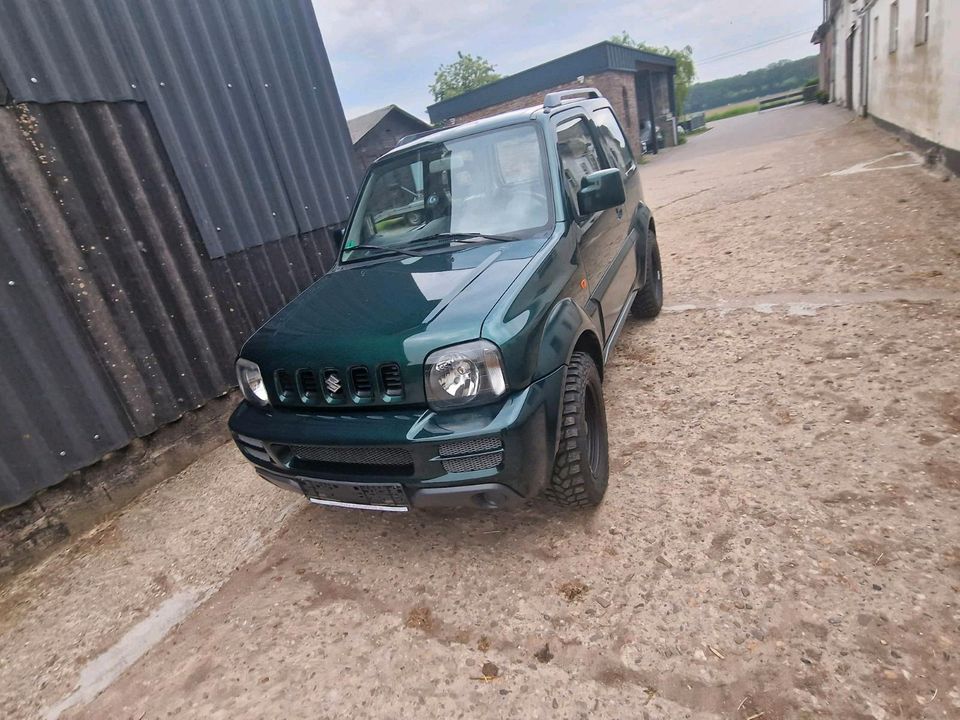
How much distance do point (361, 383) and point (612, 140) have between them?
3.15 m

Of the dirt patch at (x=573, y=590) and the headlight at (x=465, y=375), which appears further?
the dirt patch at (x=573, y=590)

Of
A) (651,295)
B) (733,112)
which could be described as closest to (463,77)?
(733,112)

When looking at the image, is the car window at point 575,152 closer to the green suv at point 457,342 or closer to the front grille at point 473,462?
the green suv at point 457,342

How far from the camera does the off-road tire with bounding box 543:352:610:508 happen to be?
2387 mm

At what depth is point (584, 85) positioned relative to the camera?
67.7ft

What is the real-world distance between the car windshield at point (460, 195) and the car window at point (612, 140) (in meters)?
1.14

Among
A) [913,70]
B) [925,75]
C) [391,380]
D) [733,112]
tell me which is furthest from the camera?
[733,112]

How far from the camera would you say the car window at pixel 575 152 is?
3.10m

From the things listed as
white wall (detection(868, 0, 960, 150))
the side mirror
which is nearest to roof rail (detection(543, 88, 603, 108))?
the side mirror

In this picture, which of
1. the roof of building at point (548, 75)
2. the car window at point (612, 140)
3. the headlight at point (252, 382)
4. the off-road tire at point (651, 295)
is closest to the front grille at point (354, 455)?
the headlight at point (252, 382)

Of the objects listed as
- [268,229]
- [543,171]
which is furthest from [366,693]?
[268,229]

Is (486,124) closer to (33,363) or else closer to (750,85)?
(33,363)

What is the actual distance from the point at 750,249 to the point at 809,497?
449cm

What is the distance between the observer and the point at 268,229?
4.55m
